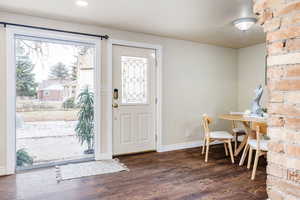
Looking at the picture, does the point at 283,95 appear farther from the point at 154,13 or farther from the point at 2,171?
the point at 2,171

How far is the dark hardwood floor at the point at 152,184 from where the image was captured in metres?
2.31

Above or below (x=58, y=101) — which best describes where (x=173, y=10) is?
above

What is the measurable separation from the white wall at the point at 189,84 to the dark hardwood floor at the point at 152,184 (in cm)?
93

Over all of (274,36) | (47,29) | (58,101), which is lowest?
(58,101)

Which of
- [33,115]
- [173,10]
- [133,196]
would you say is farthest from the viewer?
[33,115]

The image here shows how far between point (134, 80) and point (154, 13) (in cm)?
137

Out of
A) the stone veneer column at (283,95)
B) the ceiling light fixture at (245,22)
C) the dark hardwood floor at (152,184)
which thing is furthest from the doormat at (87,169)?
the ceiling light fixture at (245,22)

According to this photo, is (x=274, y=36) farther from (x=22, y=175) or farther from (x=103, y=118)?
(x=22, y=175)

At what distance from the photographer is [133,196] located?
90.1 inches

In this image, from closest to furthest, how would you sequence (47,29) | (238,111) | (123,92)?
(47,29) → (123,92) → (238,111)

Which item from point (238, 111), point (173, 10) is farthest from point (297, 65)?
point (238, 111)

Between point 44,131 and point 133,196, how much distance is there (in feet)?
7.76

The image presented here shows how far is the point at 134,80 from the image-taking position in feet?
13.0

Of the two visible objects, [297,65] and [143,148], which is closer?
[297,65]
